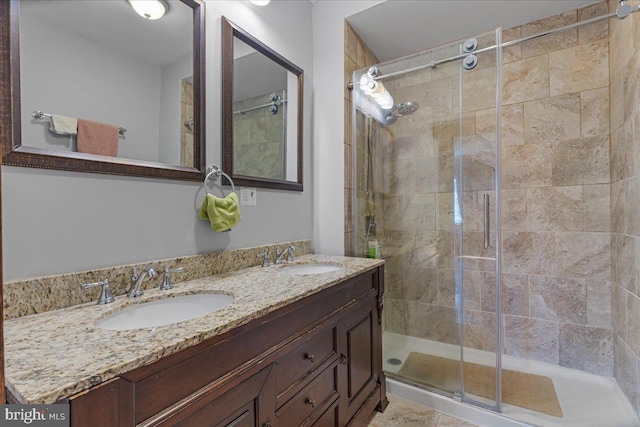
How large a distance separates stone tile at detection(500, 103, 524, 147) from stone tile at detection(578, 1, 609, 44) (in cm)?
53

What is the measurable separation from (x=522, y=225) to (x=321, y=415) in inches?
77.1

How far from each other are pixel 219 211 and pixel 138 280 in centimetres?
41

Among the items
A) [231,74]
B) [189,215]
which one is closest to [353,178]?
[231,74]

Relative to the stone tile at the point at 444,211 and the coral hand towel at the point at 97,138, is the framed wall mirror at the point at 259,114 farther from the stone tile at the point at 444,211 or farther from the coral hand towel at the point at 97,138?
the stone tile at the point at 444,211

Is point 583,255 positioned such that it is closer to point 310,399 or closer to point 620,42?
point 620,42

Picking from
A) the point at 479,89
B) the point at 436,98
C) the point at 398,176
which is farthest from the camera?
the point at 398,176

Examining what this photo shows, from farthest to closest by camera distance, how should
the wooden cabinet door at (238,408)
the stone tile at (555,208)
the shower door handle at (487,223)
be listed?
the stone tile at (555,208) < the shower door handle at (487,223) < the wooden cabinet door at (238,408)

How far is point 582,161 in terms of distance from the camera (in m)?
2.04

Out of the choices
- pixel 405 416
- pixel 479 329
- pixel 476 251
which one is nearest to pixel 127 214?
pixel 405 416

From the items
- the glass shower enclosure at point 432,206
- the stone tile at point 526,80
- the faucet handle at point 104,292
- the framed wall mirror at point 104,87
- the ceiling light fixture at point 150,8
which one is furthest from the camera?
the stone tile at point 526,80

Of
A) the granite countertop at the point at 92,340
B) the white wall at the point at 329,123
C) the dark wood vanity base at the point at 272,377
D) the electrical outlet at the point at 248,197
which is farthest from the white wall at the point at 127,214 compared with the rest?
the dark wood vanity base at the point at 272,377

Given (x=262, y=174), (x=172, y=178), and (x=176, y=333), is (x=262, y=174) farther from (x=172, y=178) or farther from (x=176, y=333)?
(x=176, y=333)

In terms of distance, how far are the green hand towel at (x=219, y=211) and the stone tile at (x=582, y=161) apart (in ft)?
7.25

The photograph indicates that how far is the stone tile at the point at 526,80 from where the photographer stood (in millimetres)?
2156
